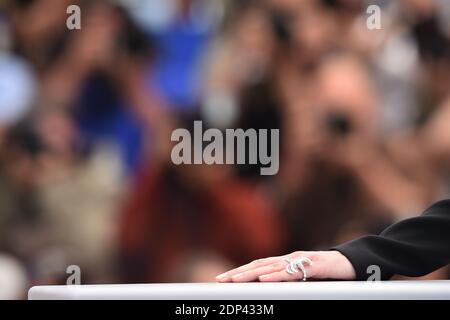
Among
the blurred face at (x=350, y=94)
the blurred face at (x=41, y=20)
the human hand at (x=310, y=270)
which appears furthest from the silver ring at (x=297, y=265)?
the blurred face at (x=41, y=20)

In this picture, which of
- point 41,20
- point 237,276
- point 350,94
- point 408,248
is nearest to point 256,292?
point 237,276

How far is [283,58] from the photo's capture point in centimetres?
292

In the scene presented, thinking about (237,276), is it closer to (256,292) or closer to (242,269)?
(242,269)

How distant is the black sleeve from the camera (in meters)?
1.46

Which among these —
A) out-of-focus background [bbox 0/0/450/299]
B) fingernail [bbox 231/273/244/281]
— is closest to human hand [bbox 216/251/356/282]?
fingernail [bbox 231/273/244/281]

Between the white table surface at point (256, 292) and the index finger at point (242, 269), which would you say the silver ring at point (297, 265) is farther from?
the white table surface at point (256, 292)

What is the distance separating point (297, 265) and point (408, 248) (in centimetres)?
21

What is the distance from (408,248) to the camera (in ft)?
4.94

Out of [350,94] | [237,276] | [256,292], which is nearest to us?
[256,292]

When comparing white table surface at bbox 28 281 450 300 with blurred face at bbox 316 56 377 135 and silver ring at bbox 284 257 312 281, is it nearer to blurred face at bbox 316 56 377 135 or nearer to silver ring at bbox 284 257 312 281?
silver ring at bbox 284 257 312 281

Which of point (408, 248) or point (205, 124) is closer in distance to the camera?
point (408, 248)
